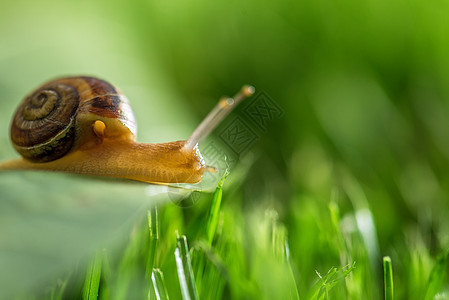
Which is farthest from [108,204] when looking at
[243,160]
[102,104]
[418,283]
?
[418,283]

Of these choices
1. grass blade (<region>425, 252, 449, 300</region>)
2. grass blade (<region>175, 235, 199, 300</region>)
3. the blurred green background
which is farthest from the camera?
the blurred green background

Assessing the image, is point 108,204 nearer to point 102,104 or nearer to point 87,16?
point 102,104

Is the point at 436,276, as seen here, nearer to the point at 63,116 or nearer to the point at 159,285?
the point at 159,285

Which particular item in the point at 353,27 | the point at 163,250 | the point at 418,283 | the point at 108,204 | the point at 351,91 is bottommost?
the point at 418,283

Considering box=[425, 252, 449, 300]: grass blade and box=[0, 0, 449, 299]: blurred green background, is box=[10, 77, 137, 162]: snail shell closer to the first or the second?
box=[0, 0, 449, 299]: blurred green background

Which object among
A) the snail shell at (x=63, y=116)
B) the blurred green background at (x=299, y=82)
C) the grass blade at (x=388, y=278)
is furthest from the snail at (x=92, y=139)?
the grass blade at (x=388, y=278)

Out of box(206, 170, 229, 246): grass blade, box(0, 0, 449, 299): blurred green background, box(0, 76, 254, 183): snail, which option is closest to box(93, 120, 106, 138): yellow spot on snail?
box(0, 76, 254, 183): snail
